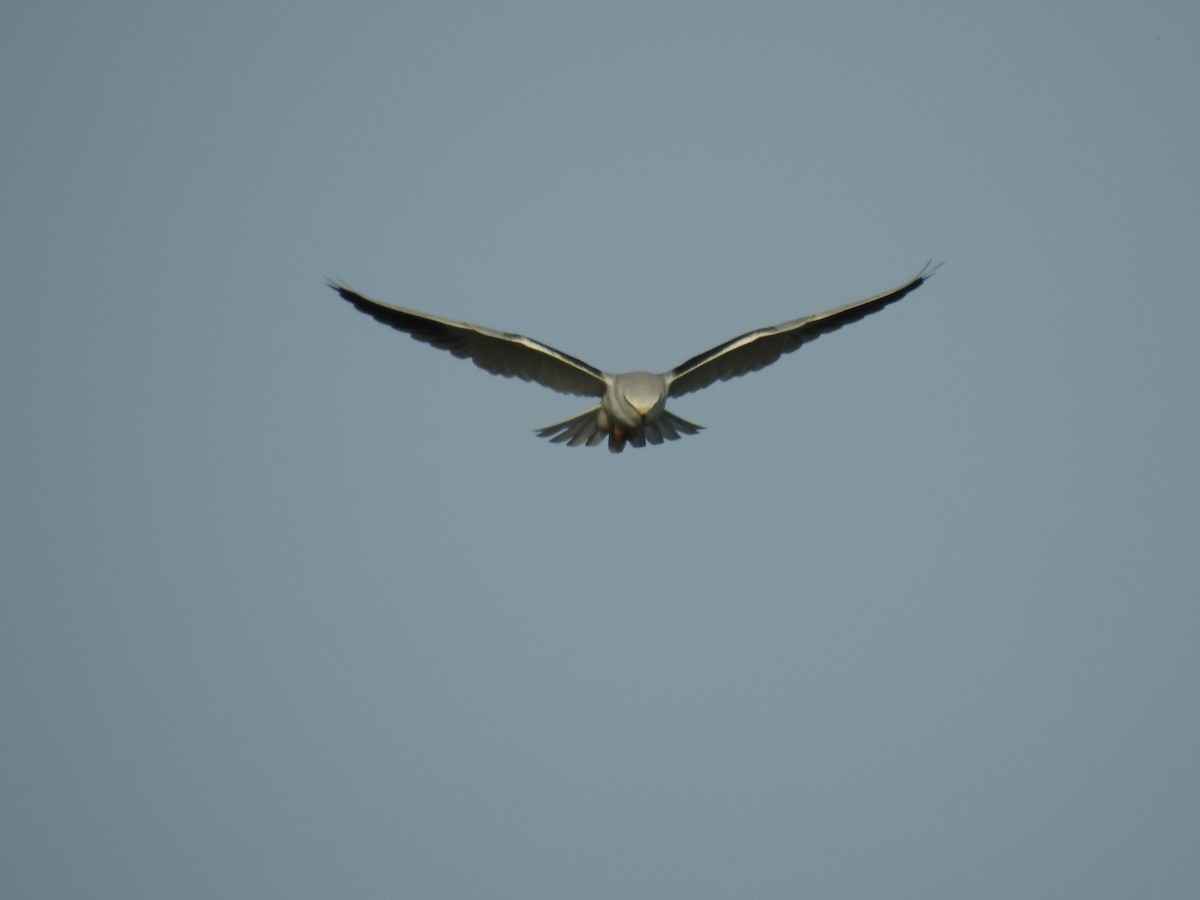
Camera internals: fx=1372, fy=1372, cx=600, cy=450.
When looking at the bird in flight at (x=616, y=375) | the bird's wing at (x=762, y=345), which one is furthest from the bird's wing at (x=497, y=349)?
the bird's wing at (x=762, y=345)

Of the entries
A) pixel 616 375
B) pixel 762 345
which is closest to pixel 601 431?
pixel 616 375

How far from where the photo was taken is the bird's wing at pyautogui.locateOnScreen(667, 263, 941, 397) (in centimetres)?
1217

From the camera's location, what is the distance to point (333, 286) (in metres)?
12.0

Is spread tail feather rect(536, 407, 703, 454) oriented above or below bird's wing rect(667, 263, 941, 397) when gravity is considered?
below

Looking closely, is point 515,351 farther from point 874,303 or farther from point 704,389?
point 874,303

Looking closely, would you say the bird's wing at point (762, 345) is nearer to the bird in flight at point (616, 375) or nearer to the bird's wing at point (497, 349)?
the bird in flight at point (616, 375)

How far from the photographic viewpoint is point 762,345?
12922 millimetres

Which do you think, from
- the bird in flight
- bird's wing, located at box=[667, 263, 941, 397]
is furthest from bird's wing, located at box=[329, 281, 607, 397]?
bird's wing, located at box=[667, 263, 941, 397]

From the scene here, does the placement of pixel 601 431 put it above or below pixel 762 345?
below

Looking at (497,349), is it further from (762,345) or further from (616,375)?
(762,345)

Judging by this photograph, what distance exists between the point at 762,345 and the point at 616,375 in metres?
1.65

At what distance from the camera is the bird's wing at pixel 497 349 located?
468 inches

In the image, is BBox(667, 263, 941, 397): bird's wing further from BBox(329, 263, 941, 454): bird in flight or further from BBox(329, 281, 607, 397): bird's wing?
BBox(329, 281, 607, 397): bird's wing

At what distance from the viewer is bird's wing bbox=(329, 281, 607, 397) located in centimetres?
1188
